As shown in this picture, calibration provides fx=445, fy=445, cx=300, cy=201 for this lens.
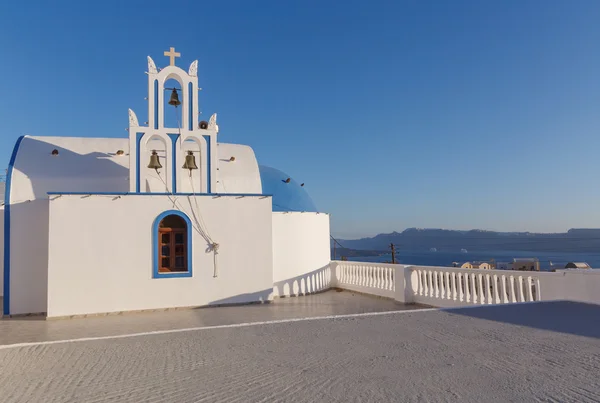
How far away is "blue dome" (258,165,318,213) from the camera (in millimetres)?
13073

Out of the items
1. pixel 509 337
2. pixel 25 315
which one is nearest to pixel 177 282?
pixel 25 315

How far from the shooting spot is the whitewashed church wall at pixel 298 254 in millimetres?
11812

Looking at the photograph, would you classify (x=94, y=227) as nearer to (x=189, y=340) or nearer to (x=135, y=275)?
(x=135, y=275)

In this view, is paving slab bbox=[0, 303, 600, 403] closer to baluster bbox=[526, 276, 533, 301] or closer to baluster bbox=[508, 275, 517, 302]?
baluster bbox=[526, 276, 533, 301]

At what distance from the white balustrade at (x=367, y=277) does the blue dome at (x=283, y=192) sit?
7.12ft

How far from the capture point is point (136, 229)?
9.58 m

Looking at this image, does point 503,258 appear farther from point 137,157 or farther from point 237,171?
point 137,157

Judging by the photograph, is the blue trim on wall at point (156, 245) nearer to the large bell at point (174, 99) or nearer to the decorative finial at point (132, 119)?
the decorative finial at point (132, 119)

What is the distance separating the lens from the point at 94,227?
30.6ft

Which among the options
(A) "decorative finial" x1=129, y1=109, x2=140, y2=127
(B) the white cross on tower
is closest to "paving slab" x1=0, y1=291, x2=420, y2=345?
(A) "decorative finial" x1=129, y1=109, x2=140, y2=127

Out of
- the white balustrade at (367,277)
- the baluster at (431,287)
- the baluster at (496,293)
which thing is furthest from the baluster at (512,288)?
the white balustrade at (367,277)

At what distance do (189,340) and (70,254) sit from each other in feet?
16.7

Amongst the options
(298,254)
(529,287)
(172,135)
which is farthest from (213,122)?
(529,287)

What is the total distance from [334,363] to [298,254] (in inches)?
317
